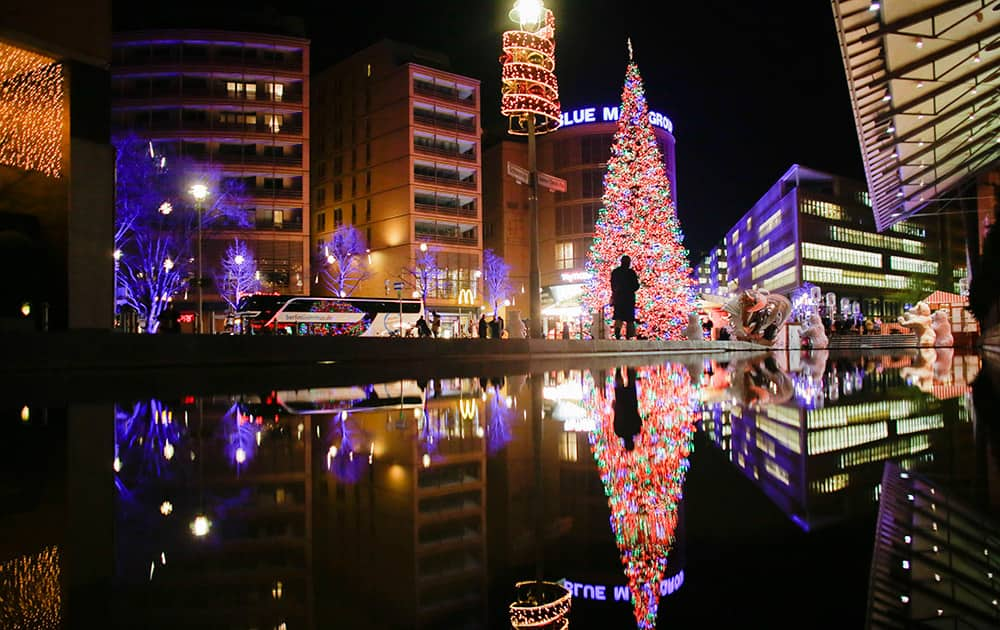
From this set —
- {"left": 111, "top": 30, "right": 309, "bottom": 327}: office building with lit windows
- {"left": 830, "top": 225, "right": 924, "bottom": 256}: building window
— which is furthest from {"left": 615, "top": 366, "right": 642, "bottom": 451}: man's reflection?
{"left": 830, "top": 225, "right": 924, "bottom": 256}: building window

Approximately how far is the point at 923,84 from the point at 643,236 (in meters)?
15.6

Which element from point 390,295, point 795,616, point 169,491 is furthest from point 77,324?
point 390,295

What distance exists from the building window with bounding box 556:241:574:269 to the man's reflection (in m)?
73.6

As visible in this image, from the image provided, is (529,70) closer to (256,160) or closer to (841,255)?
(256,160)

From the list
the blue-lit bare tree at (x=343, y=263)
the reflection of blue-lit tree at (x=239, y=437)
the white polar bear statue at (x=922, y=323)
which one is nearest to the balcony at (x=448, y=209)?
the blue-lit bare tree at (x=343, y=263)

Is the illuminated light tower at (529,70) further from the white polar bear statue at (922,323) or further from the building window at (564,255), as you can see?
the building window at (564,255)

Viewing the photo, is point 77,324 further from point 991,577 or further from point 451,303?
point 451,303

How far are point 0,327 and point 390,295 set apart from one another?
53156 mm

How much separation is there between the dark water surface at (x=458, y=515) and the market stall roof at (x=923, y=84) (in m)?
15.6

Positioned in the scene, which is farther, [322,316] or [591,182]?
[591,182]

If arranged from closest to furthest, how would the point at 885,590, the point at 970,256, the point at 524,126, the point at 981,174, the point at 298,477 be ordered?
the point at 885,590 → the point at 298,477 → the point at 524,126 → the point at 981,174 → the point at 970,256

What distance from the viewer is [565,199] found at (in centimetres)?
8212

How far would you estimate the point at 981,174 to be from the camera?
111 ft

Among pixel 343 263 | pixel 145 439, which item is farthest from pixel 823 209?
pixel 145 439
